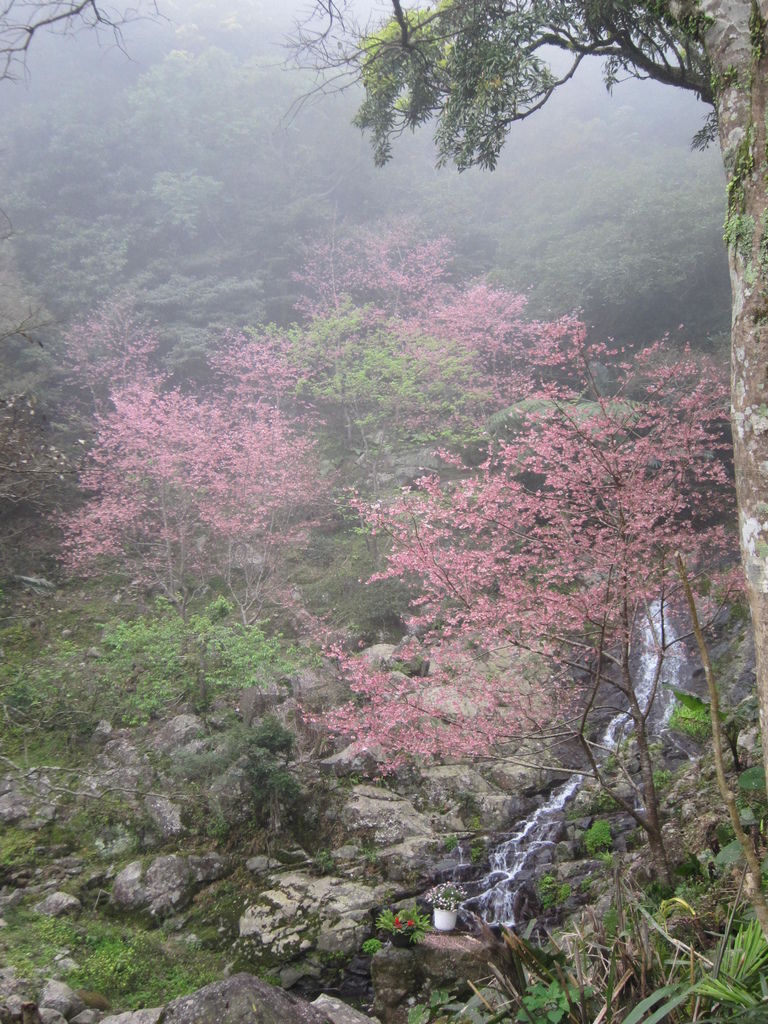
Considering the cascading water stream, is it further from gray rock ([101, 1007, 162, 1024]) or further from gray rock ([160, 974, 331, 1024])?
gray rock ([101, 1007, 162, 1024])

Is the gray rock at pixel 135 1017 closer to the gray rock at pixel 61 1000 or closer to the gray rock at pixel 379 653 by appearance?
the gray rock at pixel 61 1000

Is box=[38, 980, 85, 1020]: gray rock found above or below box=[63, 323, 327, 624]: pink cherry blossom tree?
below

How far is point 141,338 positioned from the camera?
1585cm

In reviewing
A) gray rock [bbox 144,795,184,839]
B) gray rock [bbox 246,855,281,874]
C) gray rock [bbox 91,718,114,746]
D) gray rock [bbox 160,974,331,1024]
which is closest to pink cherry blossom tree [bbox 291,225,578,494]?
gray rock [bbox 91,718,114,746]

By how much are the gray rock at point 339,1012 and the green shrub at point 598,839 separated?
2.75m

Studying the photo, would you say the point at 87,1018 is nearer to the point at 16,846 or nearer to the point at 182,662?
the point at 16,846

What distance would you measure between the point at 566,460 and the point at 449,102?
169 inches

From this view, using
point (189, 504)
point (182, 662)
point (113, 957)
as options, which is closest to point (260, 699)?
point (182, 662)

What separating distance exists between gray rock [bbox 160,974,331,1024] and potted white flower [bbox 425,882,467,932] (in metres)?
1.71

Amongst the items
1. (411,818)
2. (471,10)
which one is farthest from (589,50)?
(411,818)

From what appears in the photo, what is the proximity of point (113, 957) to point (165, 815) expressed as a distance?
169cm

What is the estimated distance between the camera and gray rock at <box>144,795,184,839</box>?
23.3 feet

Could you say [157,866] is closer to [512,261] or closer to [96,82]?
[512,261]

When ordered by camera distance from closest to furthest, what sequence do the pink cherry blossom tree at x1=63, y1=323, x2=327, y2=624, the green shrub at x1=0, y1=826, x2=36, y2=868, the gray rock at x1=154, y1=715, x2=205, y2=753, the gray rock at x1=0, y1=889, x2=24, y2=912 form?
the gray rock at x1=0, y1=889, x2=24, y2=912, the green shrub at x1=0, y1=826, x2=36, y2=868, the gray rock at x1=154, y1=715, x2=205, y2=753, the pink cherry blossom tree at x1=63, y1=323, x2=327, y2=624
